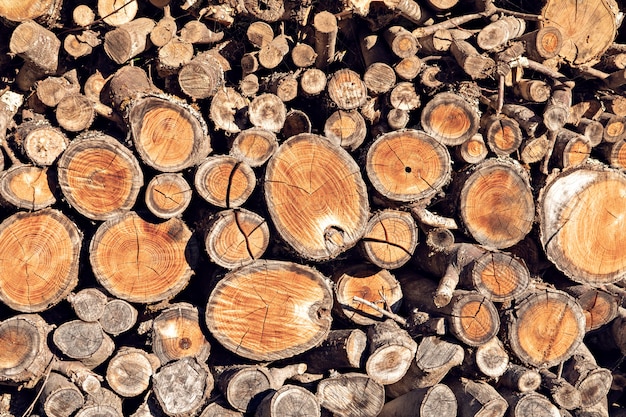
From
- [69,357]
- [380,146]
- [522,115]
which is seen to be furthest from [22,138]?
[522,115]

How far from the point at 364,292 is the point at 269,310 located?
748 mm

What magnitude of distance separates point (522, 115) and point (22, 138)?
12.1ft

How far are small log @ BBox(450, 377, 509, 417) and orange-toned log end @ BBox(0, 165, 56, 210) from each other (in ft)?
10.1

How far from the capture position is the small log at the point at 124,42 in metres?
4.45

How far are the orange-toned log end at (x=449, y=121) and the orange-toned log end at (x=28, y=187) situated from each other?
8.73 feet

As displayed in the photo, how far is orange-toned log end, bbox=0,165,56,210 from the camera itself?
13.5 ft

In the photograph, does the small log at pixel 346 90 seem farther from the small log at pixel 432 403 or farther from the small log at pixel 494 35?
the small log at pixel 432 403

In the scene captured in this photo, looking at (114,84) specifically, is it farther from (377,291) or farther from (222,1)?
(377,291)

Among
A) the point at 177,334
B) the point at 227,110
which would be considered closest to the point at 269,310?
the point at 177,334

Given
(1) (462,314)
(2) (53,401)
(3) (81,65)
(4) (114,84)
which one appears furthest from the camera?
(3) (81,65)

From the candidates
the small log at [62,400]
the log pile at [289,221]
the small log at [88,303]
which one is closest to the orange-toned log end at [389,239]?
the log pile at [289,221]

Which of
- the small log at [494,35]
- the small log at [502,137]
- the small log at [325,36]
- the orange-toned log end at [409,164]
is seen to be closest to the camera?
the orange-toned log end at [409,164]

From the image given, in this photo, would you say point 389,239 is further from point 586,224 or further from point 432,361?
point 586,224

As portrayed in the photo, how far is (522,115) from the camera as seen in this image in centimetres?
491
